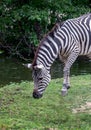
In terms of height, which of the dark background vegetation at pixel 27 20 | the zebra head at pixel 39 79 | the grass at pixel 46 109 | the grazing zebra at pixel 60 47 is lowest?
the dark background vegetation at pixel 27 20

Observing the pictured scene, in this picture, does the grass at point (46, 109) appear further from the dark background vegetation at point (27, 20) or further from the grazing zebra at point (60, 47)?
the dark background vegetation at point (27, 20)

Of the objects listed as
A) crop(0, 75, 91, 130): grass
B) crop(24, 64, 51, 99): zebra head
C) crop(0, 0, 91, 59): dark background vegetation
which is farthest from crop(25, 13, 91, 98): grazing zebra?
crop(0, 0, 91, 59): dark background vegetation

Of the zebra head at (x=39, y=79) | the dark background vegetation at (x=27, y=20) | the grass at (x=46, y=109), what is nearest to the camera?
the grass at (x=46, y=109)

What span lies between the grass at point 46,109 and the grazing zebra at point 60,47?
0.52 meters

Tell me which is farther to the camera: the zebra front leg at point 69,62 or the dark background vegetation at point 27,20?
the dark background vegetation at point 27,20

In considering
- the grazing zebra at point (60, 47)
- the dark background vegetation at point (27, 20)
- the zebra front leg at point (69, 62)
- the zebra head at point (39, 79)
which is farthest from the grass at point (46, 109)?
the dark background vegetation at point (27, 20)

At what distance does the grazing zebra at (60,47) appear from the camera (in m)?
8.52

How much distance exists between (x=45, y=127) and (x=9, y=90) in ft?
12.4

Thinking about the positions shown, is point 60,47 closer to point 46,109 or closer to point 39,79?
point 39,79

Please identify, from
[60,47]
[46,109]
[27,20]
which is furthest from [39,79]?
[27,20]

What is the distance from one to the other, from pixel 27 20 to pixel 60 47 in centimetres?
1181

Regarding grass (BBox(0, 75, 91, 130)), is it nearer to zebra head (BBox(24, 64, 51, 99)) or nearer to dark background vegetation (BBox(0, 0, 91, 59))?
zebra head (BBox(24, 64, 51, 99))

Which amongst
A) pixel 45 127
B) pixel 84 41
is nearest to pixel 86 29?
pixel 84 41

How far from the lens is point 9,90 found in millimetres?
10891
